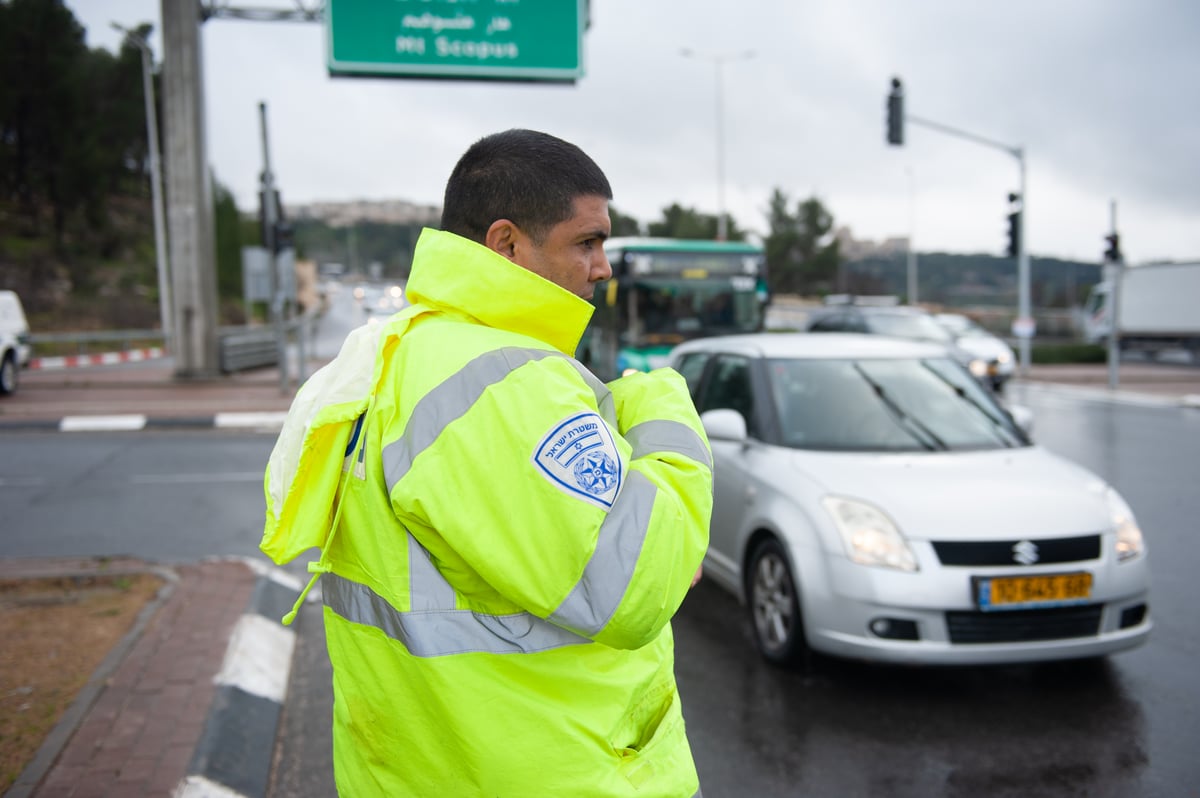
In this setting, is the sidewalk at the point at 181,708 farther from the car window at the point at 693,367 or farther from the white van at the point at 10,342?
the white van at the point at 10,342

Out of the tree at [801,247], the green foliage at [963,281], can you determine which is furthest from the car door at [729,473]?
the tree at [801,247]

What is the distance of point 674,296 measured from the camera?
49.2 ft

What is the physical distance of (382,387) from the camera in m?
1.50

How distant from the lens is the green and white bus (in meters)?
14.8

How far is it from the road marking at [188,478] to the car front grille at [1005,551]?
25.5ft

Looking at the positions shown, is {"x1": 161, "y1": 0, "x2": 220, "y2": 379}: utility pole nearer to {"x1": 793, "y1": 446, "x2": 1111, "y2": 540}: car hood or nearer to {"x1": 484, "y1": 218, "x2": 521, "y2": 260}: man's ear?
{"x1": 793, "y1": 446, "x2": 1111, "y2": 540}: car hood

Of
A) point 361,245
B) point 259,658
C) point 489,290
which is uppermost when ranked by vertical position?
point 361,245

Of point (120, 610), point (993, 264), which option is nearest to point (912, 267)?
point (993, 264)

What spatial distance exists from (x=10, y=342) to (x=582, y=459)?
63.0 ft

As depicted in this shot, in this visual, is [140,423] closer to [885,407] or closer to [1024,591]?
[885,407]

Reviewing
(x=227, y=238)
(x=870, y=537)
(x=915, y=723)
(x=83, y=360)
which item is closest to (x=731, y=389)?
(x=870, y=537)

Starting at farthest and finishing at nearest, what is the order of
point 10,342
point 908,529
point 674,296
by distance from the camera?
point 10,342
point 674,296
point 908,529

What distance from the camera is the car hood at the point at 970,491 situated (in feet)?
13.4

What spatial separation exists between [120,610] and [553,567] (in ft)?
15.1
